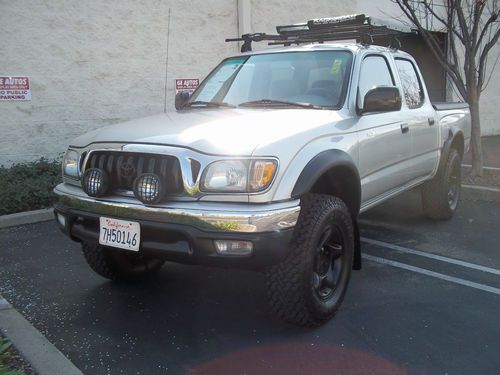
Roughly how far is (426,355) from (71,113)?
630cm

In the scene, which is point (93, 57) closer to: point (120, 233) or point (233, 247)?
point (120, 233)

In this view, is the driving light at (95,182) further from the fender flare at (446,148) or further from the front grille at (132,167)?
the fender flare at (446,148)

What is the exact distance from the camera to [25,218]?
603 centimetres

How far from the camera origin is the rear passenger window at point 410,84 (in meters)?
5.16

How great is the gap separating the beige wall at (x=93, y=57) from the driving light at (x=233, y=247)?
5.40 meters

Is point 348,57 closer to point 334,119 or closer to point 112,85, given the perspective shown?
point 334,119

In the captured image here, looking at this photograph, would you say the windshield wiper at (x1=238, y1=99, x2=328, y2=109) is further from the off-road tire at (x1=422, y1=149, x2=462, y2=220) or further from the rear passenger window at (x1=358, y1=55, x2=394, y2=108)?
the off-road tire at (x1=422, y1=149, x2=462, y2=220)

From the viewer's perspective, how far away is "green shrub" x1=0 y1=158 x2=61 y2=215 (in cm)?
612

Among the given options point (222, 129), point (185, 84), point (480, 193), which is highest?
point (185, 84)

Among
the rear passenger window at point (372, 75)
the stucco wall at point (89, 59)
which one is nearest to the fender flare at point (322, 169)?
the rear passenger window at point (372, 75)

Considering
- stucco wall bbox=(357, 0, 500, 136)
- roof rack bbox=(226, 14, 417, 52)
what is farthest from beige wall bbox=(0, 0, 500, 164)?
stucco wall bbox=(357, 0, 500, 136)

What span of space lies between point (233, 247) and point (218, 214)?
205 mm

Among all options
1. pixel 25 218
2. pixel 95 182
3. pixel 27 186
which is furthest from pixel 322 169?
pixel 27 186

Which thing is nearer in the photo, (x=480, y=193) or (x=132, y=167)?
(x=132, y=167)
